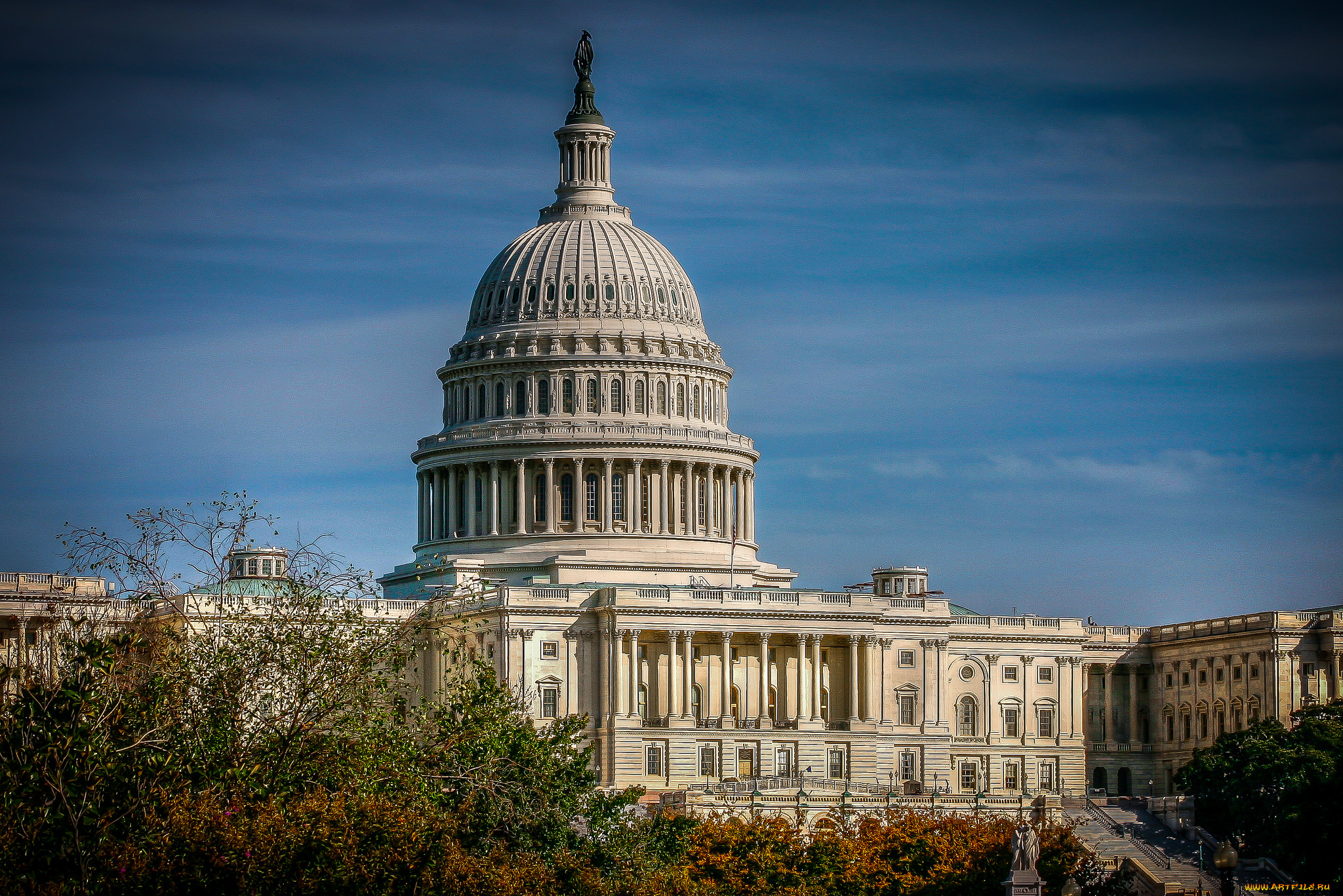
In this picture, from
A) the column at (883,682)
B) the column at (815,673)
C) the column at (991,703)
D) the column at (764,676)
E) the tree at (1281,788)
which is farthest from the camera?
the column at (991,703)

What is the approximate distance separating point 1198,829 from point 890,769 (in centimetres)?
3929

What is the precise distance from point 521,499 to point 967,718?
3432 centimetres

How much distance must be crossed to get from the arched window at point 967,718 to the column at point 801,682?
52.8ft

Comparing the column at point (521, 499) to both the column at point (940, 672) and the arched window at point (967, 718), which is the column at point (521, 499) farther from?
the arched window at point (967, 718)

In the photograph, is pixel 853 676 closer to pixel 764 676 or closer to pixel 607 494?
pixel 764 676

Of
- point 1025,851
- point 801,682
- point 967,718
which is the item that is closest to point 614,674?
point 801,682

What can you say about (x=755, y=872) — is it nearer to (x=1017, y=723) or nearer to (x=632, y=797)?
(x=632, y=797)

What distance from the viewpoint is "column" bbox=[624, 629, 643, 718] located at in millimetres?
175750

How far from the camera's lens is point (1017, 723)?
194500mm

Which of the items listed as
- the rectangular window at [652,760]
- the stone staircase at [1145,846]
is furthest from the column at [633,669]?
the stone staircase at [1145,846]

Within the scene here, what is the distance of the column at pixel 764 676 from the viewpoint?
588 ft

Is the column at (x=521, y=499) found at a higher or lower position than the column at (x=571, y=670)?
higher

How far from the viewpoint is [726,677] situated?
180 meters

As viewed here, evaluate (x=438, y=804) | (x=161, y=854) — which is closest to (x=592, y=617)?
(x=438, y=804)
